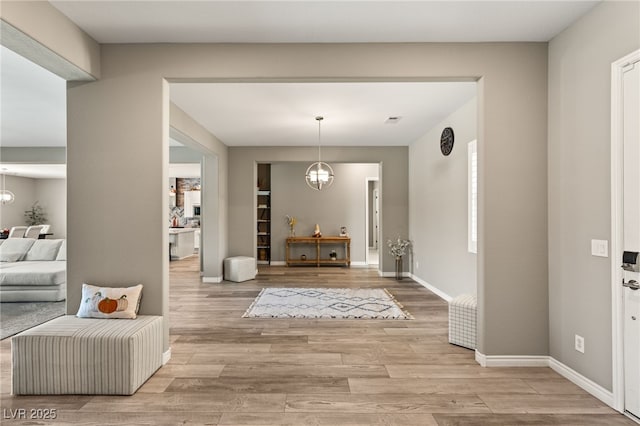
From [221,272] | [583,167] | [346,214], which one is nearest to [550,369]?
[583,167]

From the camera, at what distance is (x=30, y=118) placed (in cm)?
534

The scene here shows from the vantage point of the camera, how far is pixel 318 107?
4711mm

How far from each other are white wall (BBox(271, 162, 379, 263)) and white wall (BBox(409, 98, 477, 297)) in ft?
6.70

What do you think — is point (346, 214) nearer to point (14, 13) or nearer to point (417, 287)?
point (417, 287)

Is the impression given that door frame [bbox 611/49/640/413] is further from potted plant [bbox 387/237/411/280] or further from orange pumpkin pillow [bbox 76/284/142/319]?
potted plant [bbox 387/237/411/280]

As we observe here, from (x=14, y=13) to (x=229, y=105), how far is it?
259cm

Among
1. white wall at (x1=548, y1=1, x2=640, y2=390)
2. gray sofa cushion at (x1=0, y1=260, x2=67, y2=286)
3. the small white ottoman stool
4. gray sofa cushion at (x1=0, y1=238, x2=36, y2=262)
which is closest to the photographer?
white wall at (x1=548, y1=1, x2=640, y2=390)

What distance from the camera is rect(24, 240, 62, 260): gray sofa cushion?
6.14 metres

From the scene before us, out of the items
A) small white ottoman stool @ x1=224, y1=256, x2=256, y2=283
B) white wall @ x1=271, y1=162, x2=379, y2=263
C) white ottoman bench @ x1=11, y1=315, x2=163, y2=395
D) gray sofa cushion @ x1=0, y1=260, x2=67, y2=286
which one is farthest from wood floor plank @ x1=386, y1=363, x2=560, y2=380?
white wall @ x1=271, y1=162, x2=379, y2=263

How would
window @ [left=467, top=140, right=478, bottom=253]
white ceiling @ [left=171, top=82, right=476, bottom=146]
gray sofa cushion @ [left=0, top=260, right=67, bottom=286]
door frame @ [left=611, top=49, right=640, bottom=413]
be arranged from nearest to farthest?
1. door frame @ [left=611, top=49, right=640, bottom=413]
2. white ceiling @ [left=171, top=82, right=476, bottom=146]
3. window @ [left=467, top=140, right=478, bottom=253]
4. gray sofa cushion @ [left=0, top=260, right=67, bottom=286]

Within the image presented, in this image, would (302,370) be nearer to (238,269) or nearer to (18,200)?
(238,269)

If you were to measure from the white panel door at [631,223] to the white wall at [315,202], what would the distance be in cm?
689

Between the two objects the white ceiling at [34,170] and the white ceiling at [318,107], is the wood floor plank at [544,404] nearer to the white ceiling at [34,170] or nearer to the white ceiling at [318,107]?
the white ceiling at [318,107]

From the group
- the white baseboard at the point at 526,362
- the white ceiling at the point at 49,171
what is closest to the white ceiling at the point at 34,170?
the white ceiling at the point at 49,171
